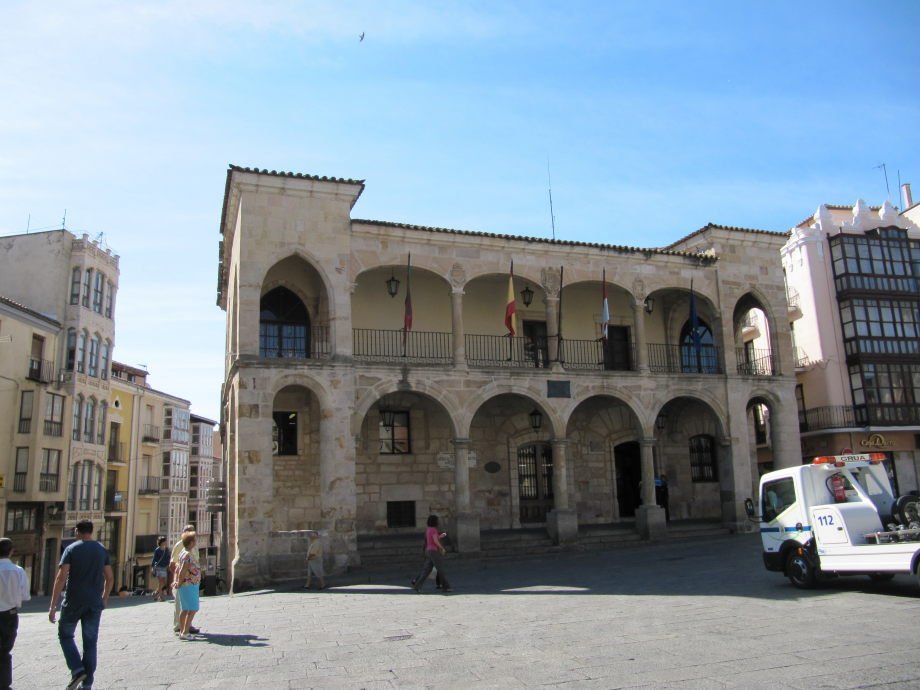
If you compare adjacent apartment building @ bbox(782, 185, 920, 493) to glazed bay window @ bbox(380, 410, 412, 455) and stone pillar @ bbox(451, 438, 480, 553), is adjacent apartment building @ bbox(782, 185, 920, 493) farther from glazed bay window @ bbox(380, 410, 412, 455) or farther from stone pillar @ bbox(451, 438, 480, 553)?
glazed bay window @ bbox(380, 410, 412, 455)

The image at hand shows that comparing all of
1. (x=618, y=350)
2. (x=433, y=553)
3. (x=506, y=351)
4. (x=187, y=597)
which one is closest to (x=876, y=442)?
(x=618, y=350)

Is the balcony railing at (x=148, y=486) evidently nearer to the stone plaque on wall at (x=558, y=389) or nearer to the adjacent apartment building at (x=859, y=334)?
the stone plaque on wall at (x=558, y=389)

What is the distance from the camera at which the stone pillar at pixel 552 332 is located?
67.0 feet

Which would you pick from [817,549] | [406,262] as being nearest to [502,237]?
[406,262]

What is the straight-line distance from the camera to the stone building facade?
57.5 feet

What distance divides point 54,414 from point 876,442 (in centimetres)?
3219

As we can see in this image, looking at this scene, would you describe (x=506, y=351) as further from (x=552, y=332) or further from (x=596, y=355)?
(x=596, y=355)

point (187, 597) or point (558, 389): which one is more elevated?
point (558, 389)

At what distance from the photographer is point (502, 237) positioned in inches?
797

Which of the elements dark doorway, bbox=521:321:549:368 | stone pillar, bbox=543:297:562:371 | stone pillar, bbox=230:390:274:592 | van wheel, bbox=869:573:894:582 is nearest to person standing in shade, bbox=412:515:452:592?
stone pillar, bbox=230:390:274:592

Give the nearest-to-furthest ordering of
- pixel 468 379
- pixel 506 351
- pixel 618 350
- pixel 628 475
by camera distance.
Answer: pixel 468 379 → pixel 506 351 → pixel 628 475 → pixel 618 350

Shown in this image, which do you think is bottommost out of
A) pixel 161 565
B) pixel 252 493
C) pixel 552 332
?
pixel 161 565

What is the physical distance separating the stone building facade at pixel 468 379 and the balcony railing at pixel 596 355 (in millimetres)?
59

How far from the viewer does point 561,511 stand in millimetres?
19531
